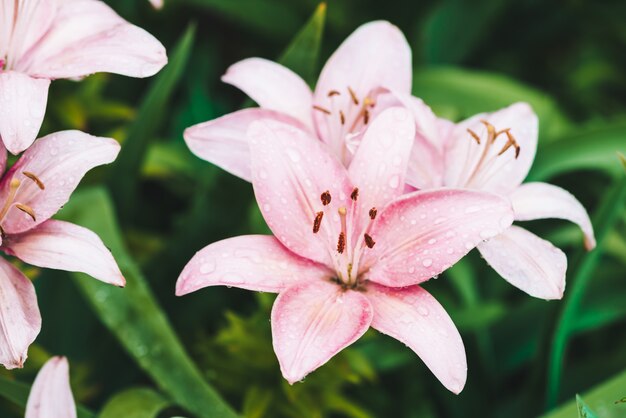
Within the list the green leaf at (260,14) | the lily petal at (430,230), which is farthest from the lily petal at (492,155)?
the green leaf at (260,14)

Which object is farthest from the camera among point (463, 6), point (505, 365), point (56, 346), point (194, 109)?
point (463, 6)

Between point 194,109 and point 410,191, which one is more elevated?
point 410,191

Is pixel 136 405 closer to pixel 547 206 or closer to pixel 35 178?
pixel 35 178

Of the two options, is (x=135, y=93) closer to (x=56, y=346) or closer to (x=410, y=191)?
(x=56, y=346)

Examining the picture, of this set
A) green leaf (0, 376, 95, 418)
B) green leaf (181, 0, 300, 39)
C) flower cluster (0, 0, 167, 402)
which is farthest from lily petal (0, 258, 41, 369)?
green leaf (181, 0, 300, 39)

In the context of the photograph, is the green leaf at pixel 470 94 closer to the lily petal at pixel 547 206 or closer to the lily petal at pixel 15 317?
the lily petal at pixel 547 206

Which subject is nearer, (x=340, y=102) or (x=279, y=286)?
(x=279, y=286)

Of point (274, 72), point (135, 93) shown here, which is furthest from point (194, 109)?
point (274, 72)
